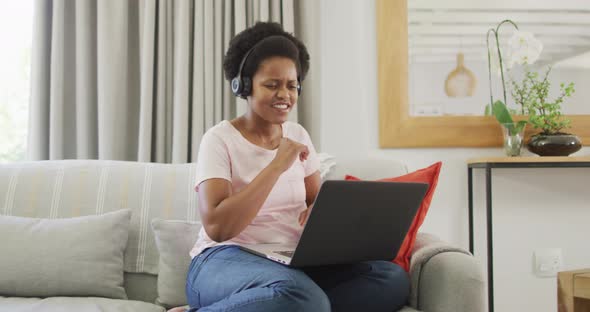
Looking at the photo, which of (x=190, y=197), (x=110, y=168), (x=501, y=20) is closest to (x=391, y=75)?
(x=501, y=20)

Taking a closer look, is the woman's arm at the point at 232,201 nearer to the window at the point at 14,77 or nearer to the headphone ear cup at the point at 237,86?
the headphone ear cup at the point at 237,86

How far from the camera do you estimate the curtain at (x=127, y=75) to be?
209 centimetres

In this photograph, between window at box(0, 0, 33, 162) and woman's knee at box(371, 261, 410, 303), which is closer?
woman's knee at box(371, 261, 410, 303)

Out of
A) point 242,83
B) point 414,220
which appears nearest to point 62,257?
point 242,83

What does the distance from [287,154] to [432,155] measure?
1139 mm

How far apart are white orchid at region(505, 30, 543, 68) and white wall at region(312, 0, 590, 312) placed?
15.0 inches

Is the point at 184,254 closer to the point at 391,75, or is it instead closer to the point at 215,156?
the point at 215,156

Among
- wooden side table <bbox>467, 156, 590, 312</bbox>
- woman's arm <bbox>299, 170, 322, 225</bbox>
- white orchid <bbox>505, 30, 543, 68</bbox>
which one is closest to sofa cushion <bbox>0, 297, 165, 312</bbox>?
woman's arm <bbox>299, 170, 322, 225</bbox>

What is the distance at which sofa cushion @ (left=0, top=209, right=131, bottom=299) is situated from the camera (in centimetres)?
148

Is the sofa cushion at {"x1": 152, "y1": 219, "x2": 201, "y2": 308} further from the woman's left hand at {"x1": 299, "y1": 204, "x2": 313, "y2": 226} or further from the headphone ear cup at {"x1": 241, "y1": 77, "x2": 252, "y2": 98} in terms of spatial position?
the headphone ear cup at {"x1": 241, "y1": 77, "x2": 252, "y2": 98}

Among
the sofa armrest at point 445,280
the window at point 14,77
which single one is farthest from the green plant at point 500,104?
the window at point 14,77

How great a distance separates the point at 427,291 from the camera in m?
1.33

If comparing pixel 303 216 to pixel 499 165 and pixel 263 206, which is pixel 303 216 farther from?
pixel 499 165

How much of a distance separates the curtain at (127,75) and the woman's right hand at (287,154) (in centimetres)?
77
